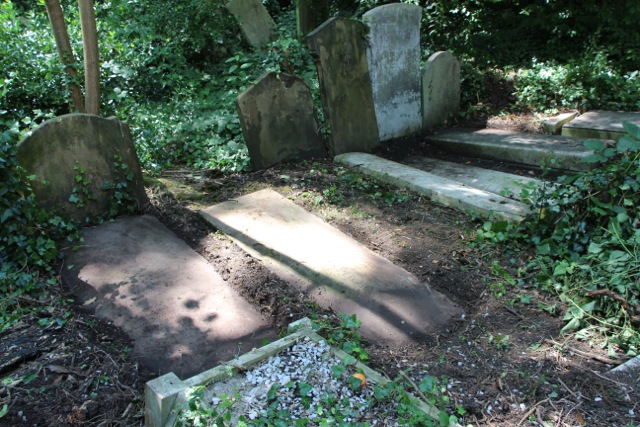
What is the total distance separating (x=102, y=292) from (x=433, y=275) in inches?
83.2

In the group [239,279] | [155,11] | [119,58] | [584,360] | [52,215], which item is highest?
[155,11]

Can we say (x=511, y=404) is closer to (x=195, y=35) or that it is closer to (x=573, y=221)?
(x=573, y=221)

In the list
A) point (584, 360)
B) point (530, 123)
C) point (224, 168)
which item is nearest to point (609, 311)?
point (584, 360)

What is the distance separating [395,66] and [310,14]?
2815 mm

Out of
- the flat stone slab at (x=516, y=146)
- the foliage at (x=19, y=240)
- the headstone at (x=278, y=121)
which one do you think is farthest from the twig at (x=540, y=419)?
the headstone at (x=278, y=121)

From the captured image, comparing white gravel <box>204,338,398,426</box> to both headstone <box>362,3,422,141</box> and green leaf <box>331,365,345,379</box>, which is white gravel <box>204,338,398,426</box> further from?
headstone <box>362,3,422,141</box>

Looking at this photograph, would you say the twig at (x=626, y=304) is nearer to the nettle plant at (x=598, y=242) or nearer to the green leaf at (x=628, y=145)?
the nettle plant at (x=598, y=242)

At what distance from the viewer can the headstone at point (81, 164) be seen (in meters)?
3.71

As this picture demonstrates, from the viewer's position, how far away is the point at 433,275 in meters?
3.57

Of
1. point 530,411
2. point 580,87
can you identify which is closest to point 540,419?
point 530,411

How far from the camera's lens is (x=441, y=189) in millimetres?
4539

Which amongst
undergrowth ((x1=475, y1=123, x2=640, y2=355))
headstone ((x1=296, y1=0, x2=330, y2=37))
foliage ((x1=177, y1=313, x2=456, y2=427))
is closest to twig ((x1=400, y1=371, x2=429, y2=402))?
foliage ((x1=177, y1=313, x2=456, y2=427))

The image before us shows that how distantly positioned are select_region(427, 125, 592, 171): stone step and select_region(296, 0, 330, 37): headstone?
3043 mm

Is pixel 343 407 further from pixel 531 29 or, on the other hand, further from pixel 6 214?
pixel 531 29
